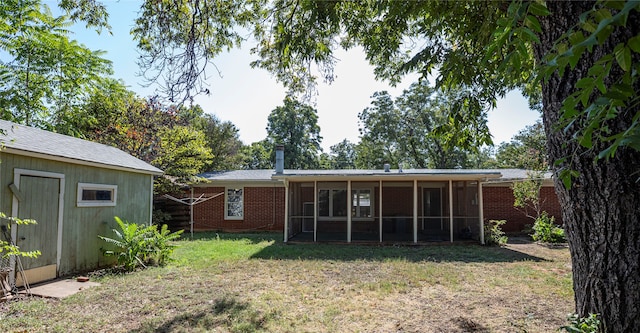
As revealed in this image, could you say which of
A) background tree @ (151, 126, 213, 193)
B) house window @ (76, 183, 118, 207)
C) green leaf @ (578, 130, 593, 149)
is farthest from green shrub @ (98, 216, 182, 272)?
green leaf @ (578, 130, 593, 149)

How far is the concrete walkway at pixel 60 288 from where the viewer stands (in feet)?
19.3

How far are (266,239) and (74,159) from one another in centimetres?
748

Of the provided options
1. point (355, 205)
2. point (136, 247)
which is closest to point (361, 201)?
point (355, 205)

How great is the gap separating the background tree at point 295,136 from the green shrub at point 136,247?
78.0 ft

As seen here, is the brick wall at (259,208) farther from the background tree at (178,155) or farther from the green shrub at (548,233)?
the green shrub at (548,233)

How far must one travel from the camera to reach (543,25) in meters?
2.38

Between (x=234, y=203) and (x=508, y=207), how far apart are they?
1192cm

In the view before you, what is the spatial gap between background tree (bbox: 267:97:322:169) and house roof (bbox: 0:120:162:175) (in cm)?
2311

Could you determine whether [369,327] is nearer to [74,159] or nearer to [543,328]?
[543,328]

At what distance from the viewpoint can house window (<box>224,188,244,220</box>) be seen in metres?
16.1

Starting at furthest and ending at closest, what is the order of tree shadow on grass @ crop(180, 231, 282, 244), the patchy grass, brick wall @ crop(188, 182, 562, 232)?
1. brick wall @ crop(188, 182, 562, 232)
2. tree shadow on grass @ crop(180, 231, 282, 244)
3. the patchy grass

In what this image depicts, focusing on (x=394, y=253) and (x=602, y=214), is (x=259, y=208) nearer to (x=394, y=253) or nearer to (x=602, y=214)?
(x=394, y=253)

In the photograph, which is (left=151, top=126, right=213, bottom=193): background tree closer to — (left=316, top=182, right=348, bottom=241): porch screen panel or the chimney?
the chimney

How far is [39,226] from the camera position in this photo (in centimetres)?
651
